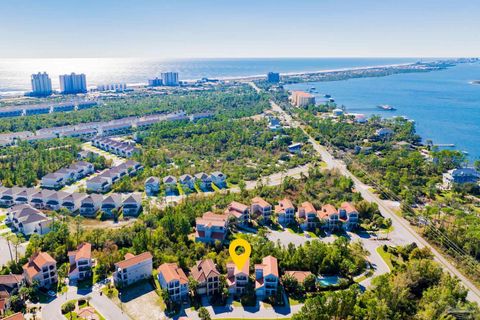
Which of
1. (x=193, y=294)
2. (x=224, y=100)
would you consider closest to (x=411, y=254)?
(x=193, y=294)

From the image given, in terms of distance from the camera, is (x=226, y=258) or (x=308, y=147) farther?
(x=308, y=147)

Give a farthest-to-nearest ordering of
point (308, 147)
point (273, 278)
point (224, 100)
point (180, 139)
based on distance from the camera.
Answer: point (224, 100) < point (180, 139) < point (308, 147) < point (273, 278)

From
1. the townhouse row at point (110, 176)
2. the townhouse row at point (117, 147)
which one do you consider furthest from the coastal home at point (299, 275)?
the townhouse row at point (117, 147)

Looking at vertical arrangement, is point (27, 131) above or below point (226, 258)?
above

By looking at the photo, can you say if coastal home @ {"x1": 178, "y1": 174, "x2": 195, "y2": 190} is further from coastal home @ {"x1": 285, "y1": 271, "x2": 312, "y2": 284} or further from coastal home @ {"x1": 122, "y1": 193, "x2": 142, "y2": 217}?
coastal home @ {"x1": 285, "y1": 271, "x2": 312, "y2": 284}

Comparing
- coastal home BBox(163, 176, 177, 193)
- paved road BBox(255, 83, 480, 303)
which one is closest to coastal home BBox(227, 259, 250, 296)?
paved road BBox(255, 83, 480, 303)

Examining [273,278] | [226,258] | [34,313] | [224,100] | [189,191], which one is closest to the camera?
[34,313]

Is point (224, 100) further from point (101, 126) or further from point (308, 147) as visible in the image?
point (308, 147)
